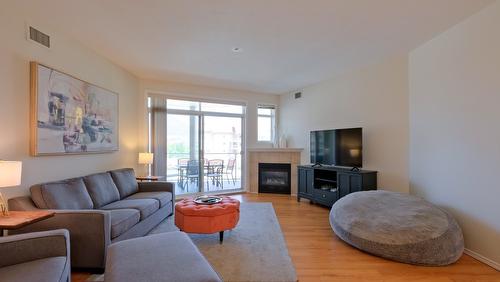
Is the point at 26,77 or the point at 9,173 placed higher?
the point at 26,77

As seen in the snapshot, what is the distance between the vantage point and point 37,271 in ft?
5.38

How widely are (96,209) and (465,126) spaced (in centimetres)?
462

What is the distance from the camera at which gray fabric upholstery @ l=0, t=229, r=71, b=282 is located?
1.61 m

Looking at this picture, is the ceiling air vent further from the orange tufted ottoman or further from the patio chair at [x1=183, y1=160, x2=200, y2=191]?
the patio chair at [x1=183, y1=160, x2=200, y2=191]

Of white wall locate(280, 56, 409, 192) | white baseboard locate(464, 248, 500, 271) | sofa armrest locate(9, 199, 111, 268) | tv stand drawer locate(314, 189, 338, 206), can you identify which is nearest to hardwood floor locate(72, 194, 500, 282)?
white baseboard locate(464, 248, 500, 271)

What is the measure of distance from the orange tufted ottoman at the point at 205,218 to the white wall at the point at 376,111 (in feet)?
9.13

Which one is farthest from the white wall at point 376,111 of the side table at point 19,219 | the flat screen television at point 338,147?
the side table at point 19,219

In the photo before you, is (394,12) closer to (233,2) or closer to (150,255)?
(233,2)

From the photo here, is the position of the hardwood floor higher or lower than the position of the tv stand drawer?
lower

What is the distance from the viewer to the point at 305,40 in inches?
136

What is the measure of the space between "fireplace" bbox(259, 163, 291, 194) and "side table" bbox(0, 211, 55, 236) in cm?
497

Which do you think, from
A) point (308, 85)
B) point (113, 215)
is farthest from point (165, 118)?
point (308, 85)

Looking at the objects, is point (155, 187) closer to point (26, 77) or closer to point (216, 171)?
point (216, 171)

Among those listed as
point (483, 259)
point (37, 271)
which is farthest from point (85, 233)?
point (483, 259)
